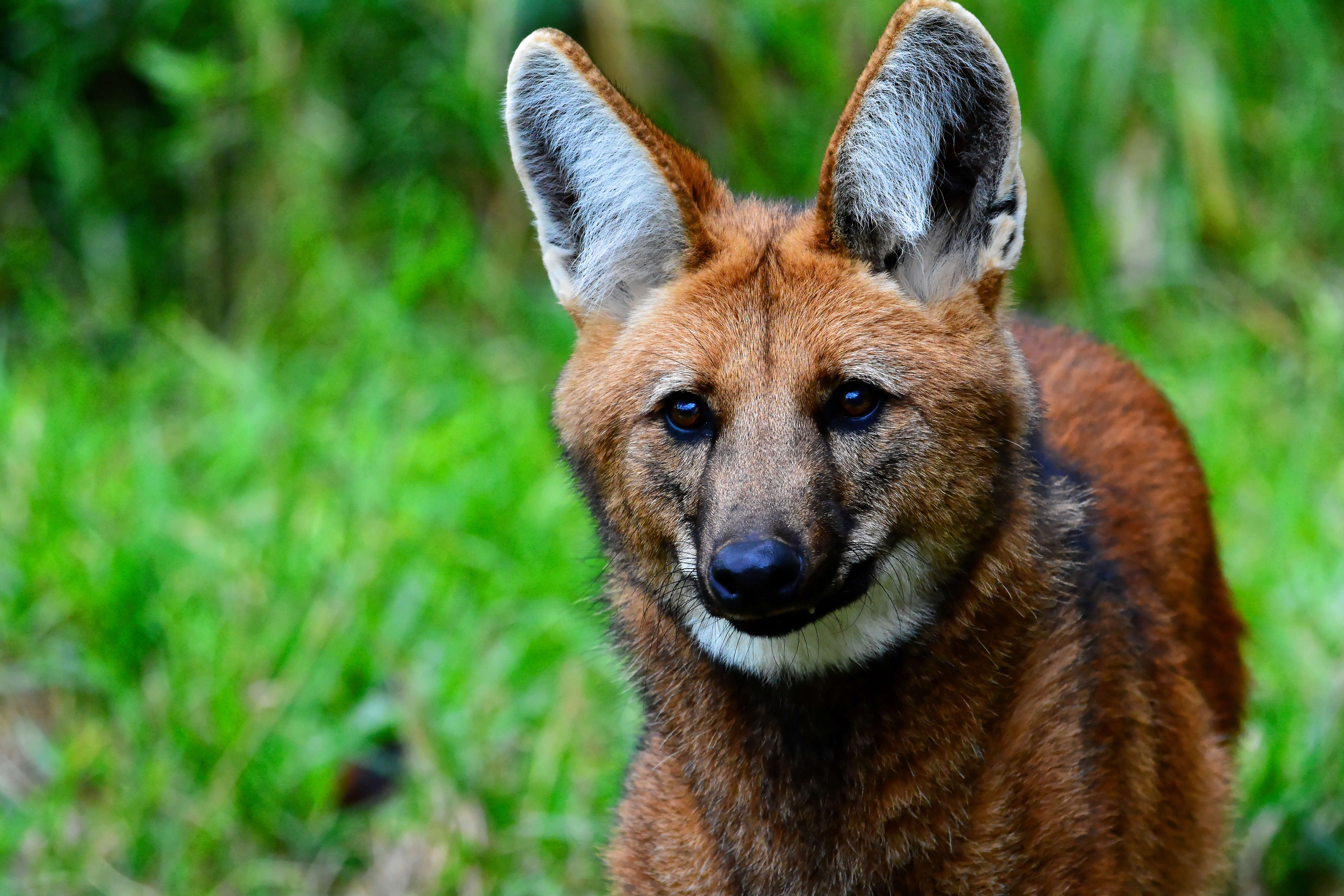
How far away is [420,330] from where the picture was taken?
5.42 meters

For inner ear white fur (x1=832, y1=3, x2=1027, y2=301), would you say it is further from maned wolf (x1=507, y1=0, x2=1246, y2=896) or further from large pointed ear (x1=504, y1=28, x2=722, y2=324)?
large pointed ear (x1=504, y1=28, x2=722, y2=324)

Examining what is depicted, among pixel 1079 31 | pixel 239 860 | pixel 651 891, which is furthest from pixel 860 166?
pixel 1079 31

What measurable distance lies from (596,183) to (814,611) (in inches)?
32.3

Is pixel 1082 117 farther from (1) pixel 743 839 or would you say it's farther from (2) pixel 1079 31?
(1) pixel 743 839

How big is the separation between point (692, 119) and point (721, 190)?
3467 millimetres

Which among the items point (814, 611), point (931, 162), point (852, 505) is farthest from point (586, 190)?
point (814, 611)

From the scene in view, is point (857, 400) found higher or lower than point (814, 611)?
higher

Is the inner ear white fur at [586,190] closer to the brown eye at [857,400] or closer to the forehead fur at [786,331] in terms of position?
the forehead fur at [786,331]

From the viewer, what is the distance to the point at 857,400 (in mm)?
2205

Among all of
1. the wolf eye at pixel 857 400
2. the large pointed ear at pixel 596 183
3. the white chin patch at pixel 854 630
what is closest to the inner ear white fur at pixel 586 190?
the large pointed ear at pixel 596 183

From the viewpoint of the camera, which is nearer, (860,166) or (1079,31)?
(860,166)

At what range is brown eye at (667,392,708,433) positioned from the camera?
225 cm

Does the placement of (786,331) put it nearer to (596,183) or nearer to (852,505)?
(852,505)

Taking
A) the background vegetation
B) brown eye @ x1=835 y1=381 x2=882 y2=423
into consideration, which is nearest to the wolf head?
brown eye @ x1=835 y1=381 x2=882 y2=423
